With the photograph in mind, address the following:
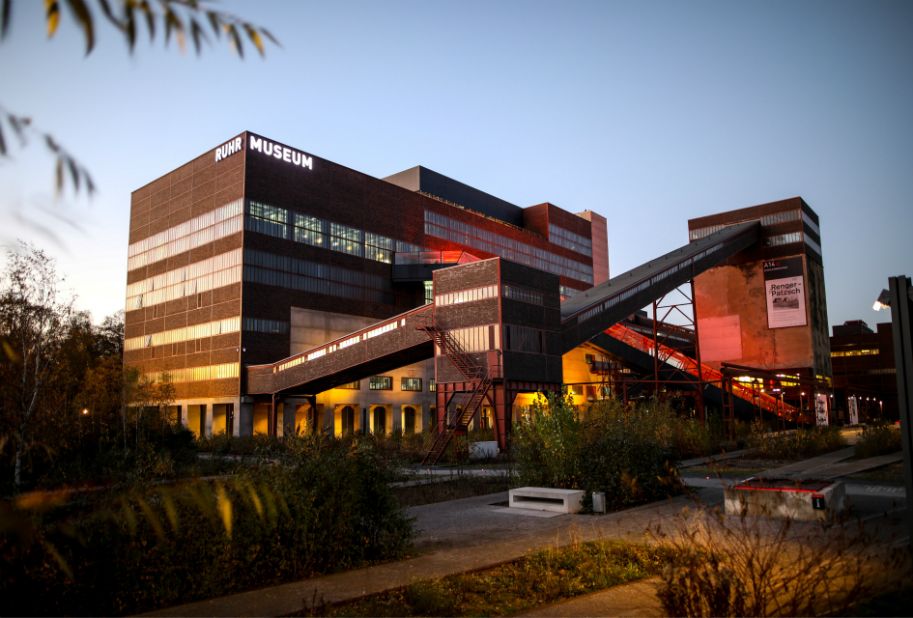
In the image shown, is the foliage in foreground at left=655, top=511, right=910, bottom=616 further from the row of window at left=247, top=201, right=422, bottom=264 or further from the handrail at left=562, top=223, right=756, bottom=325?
the row of window at left=247, top=201, right=422, bottom=264

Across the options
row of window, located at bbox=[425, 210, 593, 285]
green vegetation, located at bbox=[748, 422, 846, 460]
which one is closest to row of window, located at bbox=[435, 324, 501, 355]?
green vegetation, located at bbox=[748, 422, 846, 460]

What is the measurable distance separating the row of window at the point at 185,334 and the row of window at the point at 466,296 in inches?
912

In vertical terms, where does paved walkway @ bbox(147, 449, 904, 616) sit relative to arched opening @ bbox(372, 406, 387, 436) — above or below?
below

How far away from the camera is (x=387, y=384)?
69.4m

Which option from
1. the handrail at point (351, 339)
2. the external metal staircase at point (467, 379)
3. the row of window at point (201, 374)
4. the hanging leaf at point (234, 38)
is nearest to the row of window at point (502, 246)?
the handrail at point (351, 339)

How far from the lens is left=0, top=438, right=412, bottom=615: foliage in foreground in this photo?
7645 mm

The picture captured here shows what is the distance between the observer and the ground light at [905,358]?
9.04 meters

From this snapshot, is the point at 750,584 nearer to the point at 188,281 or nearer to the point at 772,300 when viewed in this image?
the point at 188,281

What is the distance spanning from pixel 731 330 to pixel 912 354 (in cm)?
7024

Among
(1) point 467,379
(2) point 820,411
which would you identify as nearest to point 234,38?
(1) point 467,379

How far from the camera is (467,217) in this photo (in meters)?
81.7

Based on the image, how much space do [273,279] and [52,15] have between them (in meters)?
61.3

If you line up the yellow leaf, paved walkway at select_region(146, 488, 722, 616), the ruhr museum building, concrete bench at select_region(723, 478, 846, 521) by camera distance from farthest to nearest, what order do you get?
the ruhr museum building → concrete bench at select_region(723, 478, 846, 521) → paved walkway at select_region(146, 488, 722, 616) → the yellow leaf

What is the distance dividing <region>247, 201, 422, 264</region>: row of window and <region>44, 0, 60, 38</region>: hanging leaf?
6064 cm
